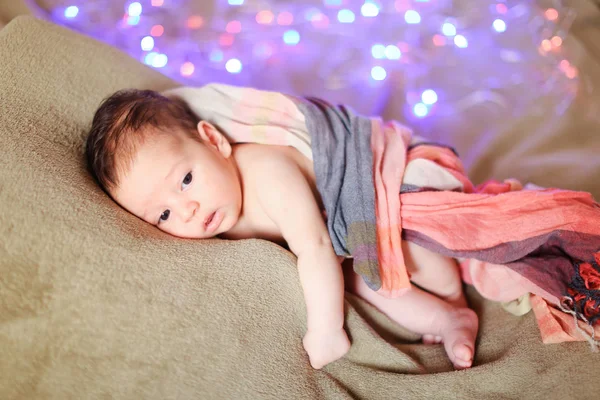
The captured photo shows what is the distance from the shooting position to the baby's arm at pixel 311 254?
A: 885 mm

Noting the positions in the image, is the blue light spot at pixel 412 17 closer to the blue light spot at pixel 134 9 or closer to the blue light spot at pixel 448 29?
the blue light spot at pixel 448 29

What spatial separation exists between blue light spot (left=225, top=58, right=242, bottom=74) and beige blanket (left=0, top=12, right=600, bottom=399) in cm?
56

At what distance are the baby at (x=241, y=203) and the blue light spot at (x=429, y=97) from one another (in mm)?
635

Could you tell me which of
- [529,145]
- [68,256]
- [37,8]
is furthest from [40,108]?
[529,145]

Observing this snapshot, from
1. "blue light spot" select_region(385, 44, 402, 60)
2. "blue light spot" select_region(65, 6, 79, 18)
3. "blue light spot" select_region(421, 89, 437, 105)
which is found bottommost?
"blue light spot" select_region(421, 89, 437, 105)

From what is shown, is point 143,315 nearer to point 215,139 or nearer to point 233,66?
point 215,139

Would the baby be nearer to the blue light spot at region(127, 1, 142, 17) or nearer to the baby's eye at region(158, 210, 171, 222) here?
the baby's eye at region(158, 210, 171, 222)

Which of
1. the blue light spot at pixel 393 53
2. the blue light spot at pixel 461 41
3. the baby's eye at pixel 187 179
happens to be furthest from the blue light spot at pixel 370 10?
the baby's eye at pixel 187 179

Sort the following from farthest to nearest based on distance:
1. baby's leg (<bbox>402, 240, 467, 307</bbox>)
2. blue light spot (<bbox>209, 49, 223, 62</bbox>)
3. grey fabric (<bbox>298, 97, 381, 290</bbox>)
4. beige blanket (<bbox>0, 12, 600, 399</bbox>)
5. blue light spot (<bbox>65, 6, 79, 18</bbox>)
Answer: blue light spot (<bbox>209, 49, 223, 62</bbox>) < blue light spot (<bbox>65, 6, 79, 18</bbox>) < baby's leg (<bbox>402, 240, 467, 307</bbox>) < grey fabric (<bbox>298, 97, 381, 290</bbox>) < beige blanket (<bbox>0, 12, 600, 399</bbox>)

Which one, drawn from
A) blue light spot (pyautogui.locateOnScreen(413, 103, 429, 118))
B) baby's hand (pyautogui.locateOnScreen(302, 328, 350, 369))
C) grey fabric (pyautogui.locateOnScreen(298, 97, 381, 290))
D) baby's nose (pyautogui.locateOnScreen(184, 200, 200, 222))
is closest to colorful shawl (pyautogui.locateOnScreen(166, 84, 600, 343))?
grey fabric (pyautogui.locateOnScreen(298, 97, 381, 290))

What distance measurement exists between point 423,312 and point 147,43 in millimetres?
1122

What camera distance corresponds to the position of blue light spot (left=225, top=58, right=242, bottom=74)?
1572mm

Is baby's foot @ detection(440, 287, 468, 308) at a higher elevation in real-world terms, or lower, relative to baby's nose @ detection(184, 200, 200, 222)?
lower

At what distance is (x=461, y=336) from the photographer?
3.23 ft
